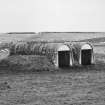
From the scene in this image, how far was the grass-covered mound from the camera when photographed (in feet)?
78.3

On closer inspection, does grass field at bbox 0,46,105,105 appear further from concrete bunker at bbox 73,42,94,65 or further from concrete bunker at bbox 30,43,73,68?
concrete bunker at bbox 73,42,94,65

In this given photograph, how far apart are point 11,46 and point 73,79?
10016mm

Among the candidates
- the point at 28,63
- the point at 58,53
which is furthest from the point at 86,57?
the point at 28,63

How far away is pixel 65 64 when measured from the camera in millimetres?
25891

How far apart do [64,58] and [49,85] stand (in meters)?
7.78

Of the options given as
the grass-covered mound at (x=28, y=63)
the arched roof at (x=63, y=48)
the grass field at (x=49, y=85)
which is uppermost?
the arched roof at (x=63, y=48)

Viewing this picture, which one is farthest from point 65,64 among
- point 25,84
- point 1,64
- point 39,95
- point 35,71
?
point 39,95

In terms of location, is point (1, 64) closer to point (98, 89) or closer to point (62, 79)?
point (62, 79)

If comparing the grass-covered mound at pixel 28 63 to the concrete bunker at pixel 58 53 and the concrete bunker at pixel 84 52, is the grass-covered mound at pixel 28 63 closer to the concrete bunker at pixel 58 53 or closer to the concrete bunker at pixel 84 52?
the concrete bunker at pixel 58 53

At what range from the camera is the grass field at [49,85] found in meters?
14.6

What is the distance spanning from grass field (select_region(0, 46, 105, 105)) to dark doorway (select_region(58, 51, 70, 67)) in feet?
4.53

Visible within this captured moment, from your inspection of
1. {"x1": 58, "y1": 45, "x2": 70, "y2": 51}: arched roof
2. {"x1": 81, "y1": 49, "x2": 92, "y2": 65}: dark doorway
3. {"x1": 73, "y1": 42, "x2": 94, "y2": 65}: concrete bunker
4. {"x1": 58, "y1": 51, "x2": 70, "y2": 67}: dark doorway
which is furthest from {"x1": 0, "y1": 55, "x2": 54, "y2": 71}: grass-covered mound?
{"x1": 81, "y1": 49, "x2": 92, "y2": 65}: dark doorway

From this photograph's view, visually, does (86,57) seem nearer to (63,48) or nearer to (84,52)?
(84,52)

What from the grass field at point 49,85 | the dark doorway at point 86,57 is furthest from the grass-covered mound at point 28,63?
the dark doorway at point 86,57
